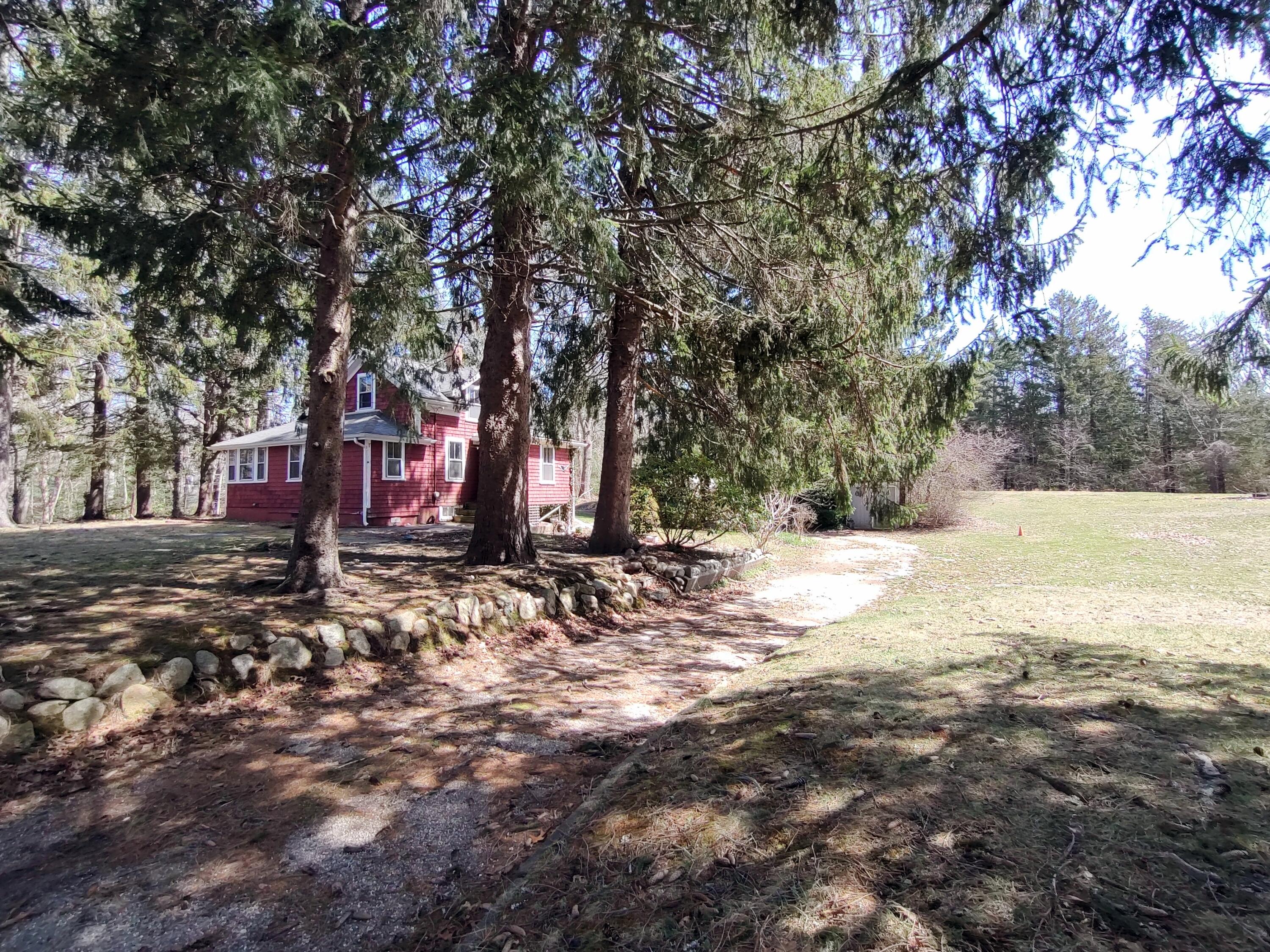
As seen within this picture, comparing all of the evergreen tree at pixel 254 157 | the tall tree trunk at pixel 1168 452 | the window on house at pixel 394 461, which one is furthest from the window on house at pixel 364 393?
the tall tree trunk at pixel 1168 452

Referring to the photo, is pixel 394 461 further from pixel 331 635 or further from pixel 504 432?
pixel 331 635

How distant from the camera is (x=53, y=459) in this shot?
2520cm

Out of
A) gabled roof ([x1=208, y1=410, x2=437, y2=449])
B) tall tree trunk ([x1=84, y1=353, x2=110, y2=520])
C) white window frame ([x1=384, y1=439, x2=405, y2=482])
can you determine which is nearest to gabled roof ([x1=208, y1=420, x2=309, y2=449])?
gabled roof ([x1=208, y1=410, x2=437, y2=449])

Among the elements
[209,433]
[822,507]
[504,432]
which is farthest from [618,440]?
[209,433]

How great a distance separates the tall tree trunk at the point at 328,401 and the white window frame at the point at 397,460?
11.1 meters

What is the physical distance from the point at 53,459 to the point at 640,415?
26895 millimetres

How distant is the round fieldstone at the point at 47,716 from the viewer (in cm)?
374

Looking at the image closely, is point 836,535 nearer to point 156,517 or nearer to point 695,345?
point 695,345

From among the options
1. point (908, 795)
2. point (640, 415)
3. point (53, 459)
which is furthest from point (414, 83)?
point (53, 459)

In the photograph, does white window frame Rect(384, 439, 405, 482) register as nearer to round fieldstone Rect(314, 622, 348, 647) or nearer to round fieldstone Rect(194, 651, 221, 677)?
round fieldstone Rect(314, 622, 348, 647)

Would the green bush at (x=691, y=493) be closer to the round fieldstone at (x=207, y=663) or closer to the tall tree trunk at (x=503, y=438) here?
the tall tree trunk at (x=503, y=438)

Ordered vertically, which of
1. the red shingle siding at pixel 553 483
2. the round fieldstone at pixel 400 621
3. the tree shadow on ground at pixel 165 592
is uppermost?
the red shingle siding at pixel 553 483

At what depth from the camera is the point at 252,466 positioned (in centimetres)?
1947

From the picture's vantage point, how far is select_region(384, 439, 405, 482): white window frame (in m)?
17.0
